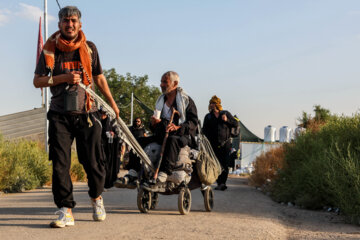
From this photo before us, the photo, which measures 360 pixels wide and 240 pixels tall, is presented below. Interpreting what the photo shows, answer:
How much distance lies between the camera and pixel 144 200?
7277 mm

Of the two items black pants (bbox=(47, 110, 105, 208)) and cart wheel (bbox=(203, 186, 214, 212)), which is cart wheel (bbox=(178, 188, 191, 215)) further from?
black pants (bbox=(47, 110, 105, 208))

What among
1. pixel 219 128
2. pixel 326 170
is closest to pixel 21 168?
pixel 219 128

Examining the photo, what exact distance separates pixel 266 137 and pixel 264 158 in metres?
35.0

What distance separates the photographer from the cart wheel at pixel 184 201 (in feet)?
23.1

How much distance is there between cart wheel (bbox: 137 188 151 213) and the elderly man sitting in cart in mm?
199

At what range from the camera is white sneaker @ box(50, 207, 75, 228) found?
18.5ft

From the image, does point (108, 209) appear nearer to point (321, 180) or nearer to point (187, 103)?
point (187, 103)

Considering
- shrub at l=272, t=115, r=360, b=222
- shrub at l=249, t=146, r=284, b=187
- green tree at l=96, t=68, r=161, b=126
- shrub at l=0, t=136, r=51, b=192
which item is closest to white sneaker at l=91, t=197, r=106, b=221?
shrub at l=272, t=115, r=360, b=222

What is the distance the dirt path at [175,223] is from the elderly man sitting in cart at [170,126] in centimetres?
→ 60

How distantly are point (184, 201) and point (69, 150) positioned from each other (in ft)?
6.67

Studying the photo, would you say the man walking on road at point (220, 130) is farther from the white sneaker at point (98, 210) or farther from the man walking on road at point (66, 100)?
the man walking on road at point (66, 100)

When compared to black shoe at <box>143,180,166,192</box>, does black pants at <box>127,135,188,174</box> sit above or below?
above

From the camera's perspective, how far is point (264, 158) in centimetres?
1501

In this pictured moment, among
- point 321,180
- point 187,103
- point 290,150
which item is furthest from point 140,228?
point 290,150
